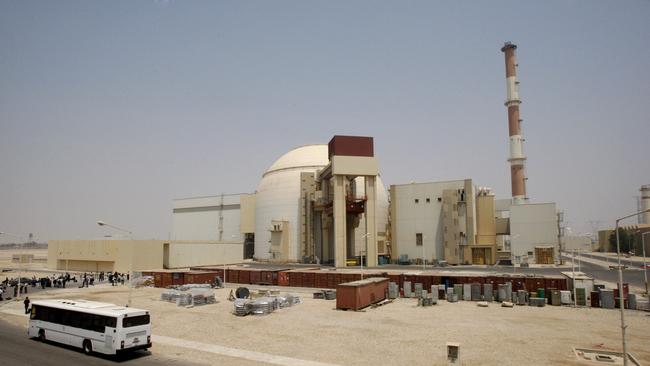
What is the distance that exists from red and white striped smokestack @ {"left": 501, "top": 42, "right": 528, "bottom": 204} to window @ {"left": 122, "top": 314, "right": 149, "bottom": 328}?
93.3 meters

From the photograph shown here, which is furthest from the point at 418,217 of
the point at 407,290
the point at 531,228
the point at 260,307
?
the point at 260,307

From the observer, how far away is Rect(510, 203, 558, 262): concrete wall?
84.5 metres

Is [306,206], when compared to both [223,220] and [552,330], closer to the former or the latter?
[223,220]

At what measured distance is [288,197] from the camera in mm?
100625

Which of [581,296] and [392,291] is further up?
[581,296]

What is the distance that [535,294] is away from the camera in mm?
43438

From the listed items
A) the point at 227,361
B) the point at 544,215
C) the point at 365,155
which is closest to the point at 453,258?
the point at 544,215

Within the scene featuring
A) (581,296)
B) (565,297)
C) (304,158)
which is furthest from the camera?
(304,158)

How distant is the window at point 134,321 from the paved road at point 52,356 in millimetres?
1791

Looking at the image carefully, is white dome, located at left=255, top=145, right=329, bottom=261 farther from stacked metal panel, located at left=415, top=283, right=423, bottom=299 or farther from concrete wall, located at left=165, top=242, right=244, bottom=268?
stacked metal panel, located at left=415, top=283, right=423, bottom=299

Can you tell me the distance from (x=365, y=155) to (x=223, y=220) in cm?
6109

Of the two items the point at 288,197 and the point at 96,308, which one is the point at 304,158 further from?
the point at 96,308

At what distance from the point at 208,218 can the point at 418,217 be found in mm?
69174

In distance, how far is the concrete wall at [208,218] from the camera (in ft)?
417
